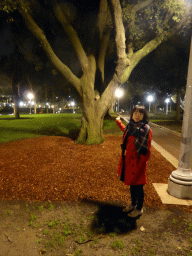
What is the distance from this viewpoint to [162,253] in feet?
8.38

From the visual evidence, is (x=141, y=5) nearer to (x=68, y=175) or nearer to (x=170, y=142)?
(x=170, y=142)

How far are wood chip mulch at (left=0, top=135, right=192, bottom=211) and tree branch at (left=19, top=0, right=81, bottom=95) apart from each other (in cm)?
312

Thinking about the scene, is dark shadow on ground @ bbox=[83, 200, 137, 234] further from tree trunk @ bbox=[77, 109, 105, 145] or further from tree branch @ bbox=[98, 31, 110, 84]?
tree branch @ bbox=[98, 31, 110, 84]

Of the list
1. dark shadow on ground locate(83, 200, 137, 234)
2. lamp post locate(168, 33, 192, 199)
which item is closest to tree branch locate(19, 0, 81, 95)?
lamp post locate(168, 33, 192, 199)

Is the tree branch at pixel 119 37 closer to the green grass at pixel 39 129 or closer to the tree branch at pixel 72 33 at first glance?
the tree branch at pixel 72 33

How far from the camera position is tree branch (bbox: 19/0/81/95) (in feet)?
26.1

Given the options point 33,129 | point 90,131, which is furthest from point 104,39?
point 33,129

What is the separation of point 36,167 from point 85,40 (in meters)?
9.34

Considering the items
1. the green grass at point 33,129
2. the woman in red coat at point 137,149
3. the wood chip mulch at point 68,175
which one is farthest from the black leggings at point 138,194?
the green grass at point 33,129

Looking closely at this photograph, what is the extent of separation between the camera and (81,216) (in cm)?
338

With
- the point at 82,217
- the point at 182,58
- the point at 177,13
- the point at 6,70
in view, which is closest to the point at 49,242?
the point at 82,217

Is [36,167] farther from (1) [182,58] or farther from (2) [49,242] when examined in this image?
(1) [182,58]

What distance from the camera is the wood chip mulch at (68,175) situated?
4.12 meters

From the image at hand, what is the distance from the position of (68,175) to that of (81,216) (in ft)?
6.17
